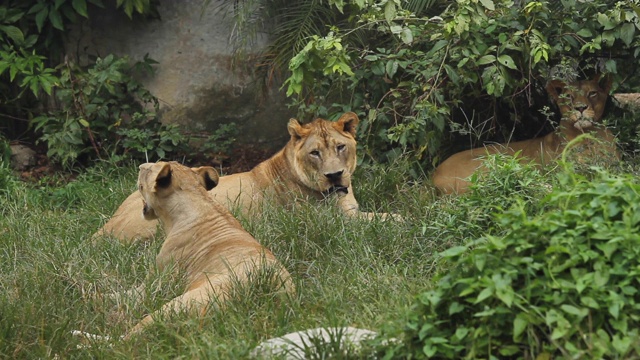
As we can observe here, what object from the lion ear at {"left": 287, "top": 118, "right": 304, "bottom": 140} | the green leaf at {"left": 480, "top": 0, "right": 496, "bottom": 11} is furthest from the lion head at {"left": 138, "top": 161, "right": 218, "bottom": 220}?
the green leaf at {"left": 480, "top": 0, "right": 496, "bottom": 11}

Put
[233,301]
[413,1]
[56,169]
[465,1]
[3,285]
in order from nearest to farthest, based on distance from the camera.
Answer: [233,301], [3,285], [465,1], [413,1], [56,169]

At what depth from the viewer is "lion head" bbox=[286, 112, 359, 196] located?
8500 mm

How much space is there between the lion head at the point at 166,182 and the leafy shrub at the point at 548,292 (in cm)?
288

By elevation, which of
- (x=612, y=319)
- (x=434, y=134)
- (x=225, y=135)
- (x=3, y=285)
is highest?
(x=612, y=319)

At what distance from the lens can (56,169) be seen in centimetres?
1085

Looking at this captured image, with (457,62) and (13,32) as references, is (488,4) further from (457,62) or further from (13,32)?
(13,32)

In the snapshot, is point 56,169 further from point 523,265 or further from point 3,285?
point 523,265

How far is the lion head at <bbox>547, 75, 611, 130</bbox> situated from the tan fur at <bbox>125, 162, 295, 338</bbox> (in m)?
3.16

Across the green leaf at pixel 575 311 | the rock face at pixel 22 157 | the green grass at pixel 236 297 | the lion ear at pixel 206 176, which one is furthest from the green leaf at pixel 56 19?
the green leaf at pixel 575 311

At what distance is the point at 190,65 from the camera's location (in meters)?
11.3

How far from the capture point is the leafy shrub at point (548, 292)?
427 centimetres

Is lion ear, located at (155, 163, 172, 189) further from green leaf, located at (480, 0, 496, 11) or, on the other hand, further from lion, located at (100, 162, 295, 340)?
green leaf, located at (480, 0, 496, 11)

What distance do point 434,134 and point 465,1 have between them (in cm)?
121

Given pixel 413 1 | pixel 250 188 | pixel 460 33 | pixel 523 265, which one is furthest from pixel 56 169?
pixel 523 265
